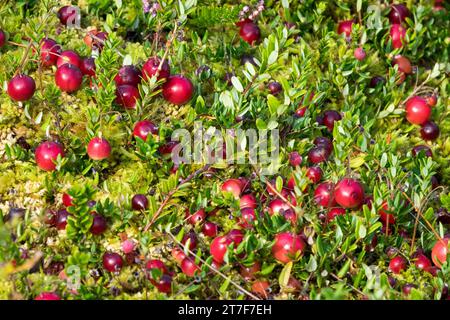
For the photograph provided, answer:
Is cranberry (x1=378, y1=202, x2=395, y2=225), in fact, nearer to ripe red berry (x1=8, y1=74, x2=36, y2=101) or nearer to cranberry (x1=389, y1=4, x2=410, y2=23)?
cranberry (x1=389, y1=4, x2=410, y2=23)

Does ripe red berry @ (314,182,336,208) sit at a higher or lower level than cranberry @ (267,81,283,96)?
lower

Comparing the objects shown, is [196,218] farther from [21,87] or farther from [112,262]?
[21,87]

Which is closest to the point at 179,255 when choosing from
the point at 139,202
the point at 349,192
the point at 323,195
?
the point at 139,202

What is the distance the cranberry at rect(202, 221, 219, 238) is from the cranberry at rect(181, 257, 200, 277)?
1.01 feet

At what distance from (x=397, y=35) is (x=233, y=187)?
2209 mm

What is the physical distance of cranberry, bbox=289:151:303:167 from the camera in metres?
4.38

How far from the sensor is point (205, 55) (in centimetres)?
507

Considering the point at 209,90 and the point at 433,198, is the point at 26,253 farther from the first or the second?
the point at 433,198

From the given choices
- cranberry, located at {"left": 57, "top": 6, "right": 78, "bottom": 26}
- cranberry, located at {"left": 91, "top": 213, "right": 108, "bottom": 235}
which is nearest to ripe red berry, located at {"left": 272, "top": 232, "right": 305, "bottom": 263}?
cranberry, located at {"left": 91, "top": 213, "right": 108, "bottom": 235}

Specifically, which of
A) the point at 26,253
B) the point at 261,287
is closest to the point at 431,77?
the point at 261,287

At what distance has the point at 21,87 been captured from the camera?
4359mm

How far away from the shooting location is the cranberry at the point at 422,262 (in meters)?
4.04
